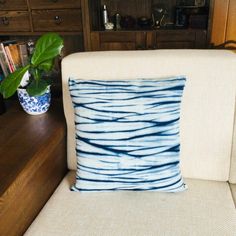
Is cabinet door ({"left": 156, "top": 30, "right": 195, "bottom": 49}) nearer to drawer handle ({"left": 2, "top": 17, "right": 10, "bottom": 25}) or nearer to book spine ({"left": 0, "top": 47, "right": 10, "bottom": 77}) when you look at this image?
book spine ({"left": 0, "top": 47, "right": 10, "bottom": 77})

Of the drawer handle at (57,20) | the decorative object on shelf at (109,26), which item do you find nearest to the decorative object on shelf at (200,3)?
the decorative object on shelf at (109,26)

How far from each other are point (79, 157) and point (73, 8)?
145 cm

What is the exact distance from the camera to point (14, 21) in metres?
2.29

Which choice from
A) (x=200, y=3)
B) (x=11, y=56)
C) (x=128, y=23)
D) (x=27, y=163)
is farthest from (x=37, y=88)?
(x=200, y=3)

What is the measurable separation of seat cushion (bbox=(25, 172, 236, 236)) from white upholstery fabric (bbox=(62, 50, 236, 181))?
0.35 feet

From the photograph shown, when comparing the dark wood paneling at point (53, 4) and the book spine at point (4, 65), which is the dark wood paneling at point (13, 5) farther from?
the book spine at point (4, 65)

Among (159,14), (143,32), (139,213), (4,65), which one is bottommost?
(139,213)

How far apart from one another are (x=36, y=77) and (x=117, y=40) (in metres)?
1.12

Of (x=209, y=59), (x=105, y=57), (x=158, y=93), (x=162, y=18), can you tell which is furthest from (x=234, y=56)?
(x=162, y=18)

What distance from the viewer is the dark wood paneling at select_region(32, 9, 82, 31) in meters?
2.17

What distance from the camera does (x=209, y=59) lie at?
3.43ft

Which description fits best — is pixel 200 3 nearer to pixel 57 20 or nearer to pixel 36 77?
pixel 57 20

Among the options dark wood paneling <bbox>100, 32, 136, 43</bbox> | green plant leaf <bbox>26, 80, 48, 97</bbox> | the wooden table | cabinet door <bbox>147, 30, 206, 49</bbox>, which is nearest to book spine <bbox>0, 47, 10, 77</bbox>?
the wooden table

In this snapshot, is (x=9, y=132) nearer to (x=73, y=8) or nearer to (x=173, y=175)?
(x=173, y=175)
